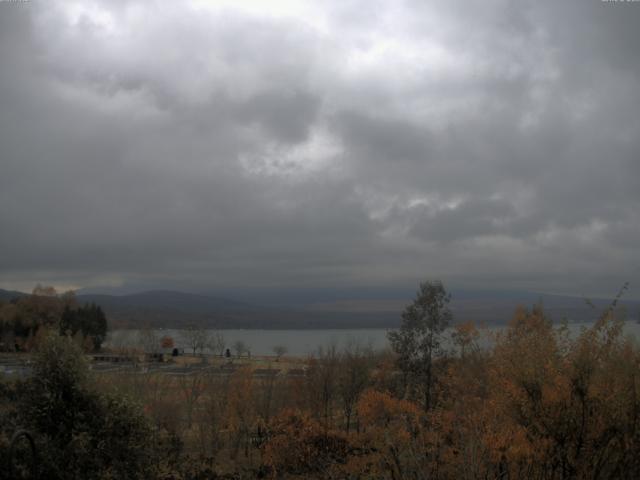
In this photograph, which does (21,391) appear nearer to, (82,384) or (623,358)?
(82,384)

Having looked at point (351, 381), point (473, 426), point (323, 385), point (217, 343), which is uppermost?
point (473, 426)

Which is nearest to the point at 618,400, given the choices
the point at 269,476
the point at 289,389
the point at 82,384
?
the point at 82,384

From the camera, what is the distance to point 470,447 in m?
12.2

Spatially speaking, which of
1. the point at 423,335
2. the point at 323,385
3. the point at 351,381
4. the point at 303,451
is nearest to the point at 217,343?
the point at 323,385

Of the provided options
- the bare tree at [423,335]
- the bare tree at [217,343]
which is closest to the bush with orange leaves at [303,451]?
the bare tree at [423,335]

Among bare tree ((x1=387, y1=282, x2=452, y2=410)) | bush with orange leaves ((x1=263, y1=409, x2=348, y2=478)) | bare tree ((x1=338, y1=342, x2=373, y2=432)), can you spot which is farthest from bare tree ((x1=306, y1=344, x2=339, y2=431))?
bush with orange leaves ((x1=263, y1=409, x2=348, y2=478))

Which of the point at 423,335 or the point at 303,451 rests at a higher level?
the point at 423,335

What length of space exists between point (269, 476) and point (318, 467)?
100 inches

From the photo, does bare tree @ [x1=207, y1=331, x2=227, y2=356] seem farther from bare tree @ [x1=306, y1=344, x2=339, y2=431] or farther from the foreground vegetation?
the foreground vegetation

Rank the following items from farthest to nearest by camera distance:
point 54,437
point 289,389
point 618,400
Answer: point 289,389 < point 618,400 < point 54,437

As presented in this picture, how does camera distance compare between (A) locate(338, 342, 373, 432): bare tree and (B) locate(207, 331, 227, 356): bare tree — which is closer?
(A) locate(338, 342, 373, 432): bare tree

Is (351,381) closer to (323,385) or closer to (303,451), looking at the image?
(323,385)

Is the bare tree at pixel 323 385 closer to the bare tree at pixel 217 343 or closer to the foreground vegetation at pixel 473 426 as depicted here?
the foreground vegetation at pixel 473 426

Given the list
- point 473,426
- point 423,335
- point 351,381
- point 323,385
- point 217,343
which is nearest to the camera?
point 473,426
